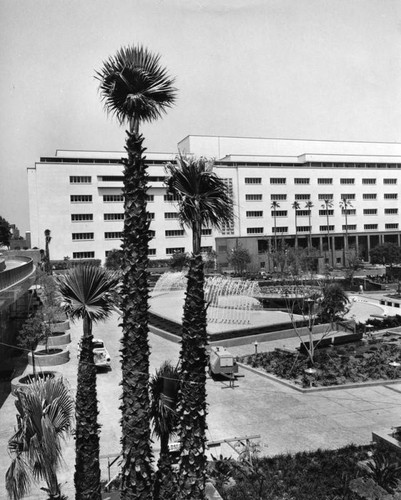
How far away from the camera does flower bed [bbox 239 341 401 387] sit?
19.2 meters

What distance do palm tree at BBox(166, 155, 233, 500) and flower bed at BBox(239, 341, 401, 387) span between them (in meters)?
12.1

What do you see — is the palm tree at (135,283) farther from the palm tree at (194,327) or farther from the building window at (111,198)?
the building window at (111,198)

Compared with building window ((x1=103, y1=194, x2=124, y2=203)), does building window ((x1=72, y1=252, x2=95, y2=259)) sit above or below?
below

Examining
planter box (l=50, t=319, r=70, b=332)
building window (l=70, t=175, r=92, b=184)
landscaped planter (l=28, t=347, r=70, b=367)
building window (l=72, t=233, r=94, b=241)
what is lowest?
landscaped planter (l=28, t=347, r=70, b=367)

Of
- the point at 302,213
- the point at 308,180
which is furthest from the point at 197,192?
the point at 308,180

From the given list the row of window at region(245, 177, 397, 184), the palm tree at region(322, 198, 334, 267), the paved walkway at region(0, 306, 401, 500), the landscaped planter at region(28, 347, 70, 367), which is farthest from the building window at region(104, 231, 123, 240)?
the paved walkway at region(0, 306, 401, 500)

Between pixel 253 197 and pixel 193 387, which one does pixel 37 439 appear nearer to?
pixel 193 387

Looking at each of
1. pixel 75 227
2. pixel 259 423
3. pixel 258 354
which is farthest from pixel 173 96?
pixel 75 227

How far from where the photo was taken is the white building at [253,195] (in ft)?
258

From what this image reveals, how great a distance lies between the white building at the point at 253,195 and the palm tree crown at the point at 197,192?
64.9m

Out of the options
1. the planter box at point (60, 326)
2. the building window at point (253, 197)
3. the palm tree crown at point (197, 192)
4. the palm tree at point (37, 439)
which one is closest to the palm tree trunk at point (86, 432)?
the palm tree at point (37, 439)

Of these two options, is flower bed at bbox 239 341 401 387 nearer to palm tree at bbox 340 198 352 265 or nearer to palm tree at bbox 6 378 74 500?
palm tree at bbox 6 378 74 500

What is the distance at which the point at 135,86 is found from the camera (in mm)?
7344

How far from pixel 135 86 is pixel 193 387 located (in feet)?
15.4
